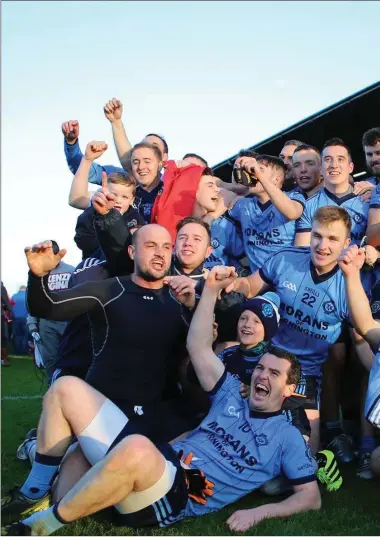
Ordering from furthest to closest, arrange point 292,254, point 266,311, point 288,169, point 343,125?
1. point 343,125
2. point 288,169
3. point 292,254
4. point 266,311

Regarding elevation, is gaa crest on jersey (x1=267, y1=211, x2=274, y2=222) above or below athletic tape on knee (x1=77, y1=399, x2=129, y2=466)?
above

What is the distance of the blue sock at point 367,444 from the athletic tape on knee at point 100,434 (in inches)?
76.8

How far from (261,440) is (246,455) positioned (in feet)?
0.39

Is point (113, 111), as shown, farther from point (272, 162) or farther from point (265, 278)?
point (265, 278)

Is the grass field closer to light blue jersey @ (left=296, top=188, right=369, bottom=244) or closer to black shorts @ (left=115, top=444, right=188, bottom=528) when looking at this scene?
black shorts @ (left=115, top=444, right=188, bottom=528)

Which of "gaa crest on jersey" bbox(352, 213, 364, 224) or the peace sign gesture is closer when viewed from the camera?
the peace sign gesture

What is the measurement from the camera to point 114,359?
352 cm

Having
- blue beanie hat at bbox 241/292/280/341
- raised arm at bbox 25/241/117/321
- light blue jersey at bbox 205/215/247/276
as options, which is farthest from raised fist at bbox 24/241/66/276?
light blue jersey at bbox 205/215/247/276

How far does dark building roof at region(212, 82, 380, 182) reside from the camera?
743cm

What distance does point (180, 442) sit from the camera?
3449 mm

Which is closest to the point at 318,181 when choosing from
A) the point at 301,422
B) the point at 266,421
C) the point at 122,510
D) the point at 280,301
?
the point at 280,301

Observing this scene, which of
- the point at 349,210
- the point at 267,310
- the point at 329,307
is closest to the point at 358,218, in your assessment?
the point at 349,210

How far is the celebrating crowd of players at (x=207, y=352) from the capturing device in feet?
10.3

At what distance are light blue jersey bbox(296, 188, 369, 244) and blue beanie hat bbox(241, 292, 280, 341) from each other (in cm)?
91
